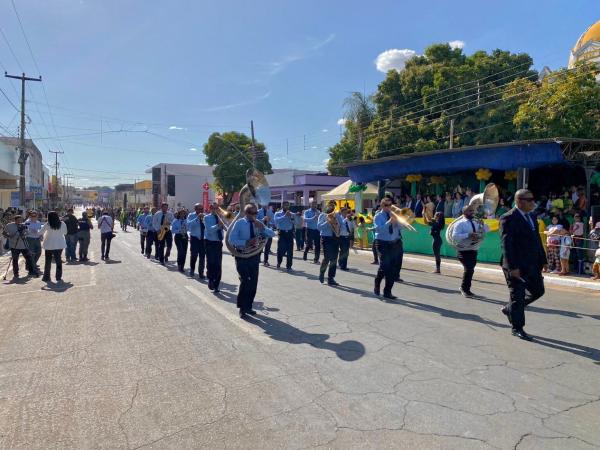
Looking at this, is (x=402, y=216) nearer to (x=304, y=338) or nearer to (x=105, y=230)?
(x=304, y=338)

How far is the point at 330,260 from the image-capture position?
10367mm

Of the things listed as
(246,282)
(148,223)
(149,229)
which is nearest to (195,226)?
(246,282)

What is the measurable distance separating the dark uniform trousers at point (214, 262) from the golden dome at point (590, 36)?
44.6 meters

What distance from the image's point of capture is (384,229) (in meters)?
8.81

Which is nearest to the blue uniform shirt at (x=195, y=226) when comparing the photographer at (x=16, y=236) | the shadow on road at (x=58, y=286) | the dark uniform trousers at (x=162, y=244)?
the shadow on road at (x=58, y=286)

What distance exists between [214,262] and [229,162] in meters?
39.5

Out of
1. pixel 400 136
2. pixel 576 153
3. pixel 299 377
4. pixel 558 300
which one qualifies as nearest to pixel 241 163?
pixel 400 136

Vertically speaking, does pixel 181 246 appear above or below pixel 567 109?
below

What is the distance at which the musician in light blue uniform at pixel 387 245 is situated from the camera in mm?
8617

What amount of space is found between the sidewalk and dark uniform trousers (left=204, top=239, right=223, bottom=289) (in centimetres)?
742

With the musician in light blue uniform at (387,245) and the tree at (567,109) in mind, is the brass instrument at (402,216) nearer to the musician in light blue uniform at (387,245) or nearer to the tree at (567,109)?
the musician in light blue uniform at (387,245)

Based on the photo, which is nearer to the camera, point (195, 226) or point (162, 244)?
point (195, 226)

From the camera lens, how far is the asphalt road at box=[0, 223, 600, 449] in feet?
11.5

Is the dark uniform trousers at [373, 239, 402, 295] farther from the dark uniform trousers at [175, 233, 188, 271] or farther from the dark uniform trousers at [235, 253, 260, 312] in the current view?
the dark uniform trousers at [175, 233, 188, 271]
